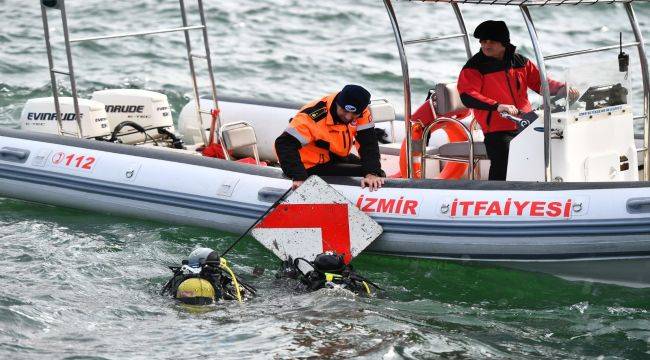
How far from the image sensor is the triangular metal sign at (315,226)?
7469 mm

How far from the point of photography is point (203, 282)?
665 cm

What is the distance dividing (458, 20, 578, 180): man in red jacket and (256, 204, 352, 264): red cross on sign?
104 centimetres

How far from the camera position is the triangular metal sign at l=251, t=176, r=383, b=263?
7.47 metres

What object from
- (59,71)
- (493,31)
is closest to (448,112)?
(493,31)

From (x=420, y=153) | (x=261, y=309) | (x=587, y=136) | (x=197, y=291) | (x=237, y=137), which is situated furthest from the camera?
(x=237, y=137)

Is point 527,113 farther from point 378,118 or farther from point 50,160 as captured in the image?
point 50,160

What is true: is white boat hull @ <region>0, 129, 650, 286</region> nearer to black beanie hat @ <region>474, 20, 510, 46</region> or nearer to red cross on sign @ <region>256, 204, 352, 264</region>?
red cross on sign @ <region>256, 204, 352, 264</region>

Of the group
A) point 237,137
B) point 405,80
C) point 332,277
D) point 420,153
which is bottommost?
point 332,277

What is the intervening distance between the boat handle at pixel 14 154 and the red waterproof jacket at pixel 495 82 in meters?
3.33

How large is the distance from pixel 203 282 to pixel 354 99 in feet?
5.01

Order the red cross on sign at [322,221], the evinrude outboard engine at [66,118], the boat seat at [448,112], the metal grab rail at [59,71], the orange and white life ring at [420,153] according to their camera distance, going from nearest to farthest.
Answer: the red cross on sign at [322,221]
the boat seat at [448,112]
the orange and white life ring at [420,153]
the metal grab rail at [59,71]
the evinrude outboard engine at [66,118]

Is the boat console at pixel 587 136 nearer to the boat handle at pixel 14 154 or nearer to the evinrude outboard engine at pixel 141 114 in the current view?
the evinrude outboard engine at pixel 141 114

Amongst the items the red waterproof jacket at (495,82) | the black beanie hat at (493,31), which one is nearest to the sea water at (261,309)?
the red waterproof jacket at (495,82)

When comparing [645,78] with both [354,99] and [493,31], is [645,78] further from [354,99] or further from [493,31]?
[354,99]
